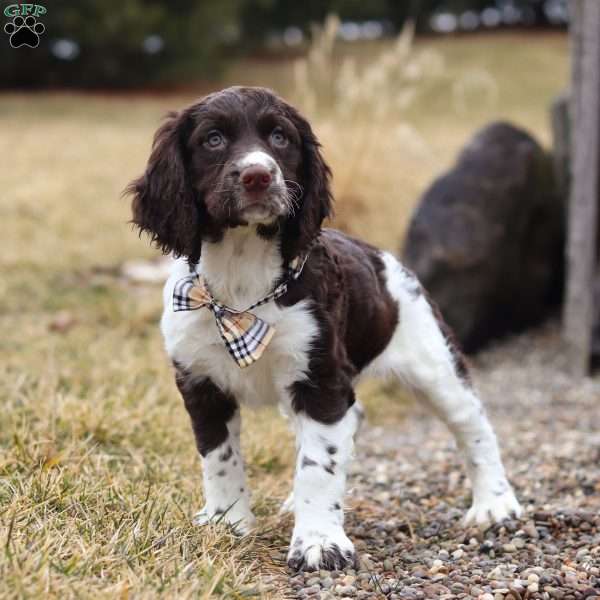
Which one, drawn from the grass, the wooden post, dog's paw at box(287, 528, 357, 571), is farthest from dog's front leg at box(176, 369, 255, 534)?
the wooden post

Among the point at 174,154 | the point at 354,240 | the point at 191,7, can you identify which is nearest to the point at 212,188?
the point at 174,154

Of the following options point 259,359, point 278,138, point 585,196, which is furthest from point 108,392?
point 585,196

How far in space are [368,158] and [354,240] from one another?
4.82 m

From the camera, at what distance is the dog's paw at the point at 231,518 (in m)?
3.33

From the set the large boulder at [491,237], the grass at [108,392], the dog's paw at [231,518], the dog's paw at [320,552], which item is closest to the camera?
the grass at [108,392]

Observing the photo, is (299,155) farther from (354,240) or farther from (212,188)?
(354,240)

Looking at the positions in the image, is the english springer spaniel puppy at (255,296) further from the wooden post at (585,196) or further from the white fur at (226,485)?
the wooden post at (585,196)

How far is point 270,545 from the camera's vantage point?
337 cm

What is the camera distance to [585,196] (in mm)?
6688

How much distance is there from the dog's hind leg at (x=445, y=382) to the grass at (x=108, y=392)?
2.47 feet

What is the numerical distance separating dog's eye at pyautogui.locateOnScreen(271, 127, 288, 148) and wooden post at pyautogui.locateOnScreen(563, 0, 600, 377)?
13.4ft

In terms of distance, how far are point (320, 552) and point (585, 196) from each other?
4356 millimetres

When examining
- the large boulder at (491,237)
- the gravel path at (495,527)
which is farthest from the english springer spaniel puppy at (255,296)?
the large boulder at (491,237)

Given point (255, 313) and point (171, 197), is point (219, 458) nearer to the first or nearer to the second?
point (255, 313)
